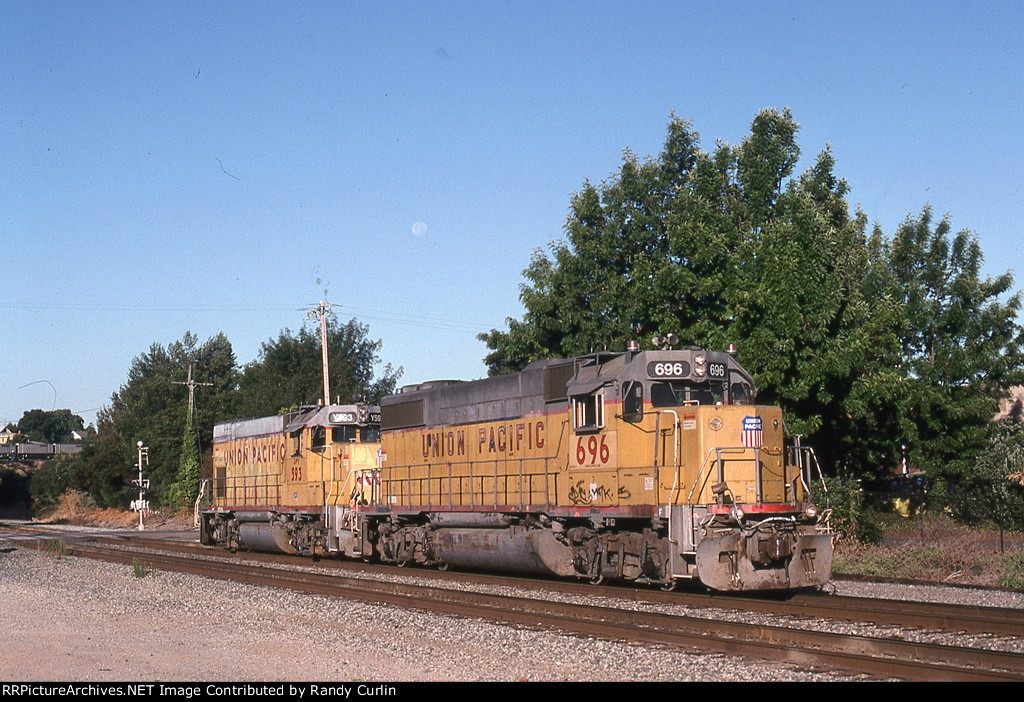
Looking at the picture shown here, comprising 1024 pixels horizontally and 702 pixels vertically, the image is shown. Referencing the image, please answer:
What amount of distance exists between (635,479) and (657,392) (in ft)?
4.48

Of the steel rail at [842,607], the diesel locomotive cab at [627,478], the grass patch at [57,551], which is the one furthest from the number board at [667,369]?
the grass patch at [57,551]

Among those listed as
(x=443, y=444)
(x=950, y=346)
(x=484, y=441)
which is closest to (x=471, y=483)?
(x=484, y=441)

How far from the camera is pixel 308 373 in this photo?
64.5 meters

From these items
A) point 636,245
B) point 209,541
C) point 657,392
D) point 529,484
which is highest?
point 636,245

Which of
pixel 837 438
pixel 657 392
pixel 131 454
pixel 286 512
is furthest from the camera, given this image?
pixel 131 454

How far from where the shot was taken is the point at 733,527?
14.4 meters

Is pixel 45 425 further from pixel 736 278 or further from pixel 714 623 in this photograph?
pixel 714 623

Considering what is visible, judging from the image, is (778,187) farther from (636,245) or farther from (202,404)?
(202,404)

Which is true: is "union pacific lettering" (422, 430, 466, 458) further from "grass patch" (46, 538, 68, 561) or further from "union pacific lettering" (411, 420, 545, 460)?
"grass patch" (46, 538, 68, 561)

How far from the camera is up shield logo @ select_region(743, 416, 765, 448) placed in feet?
49.0

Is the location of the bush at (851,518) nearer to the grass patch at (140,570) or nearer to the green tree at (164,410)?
the grass patch at (140,570)
